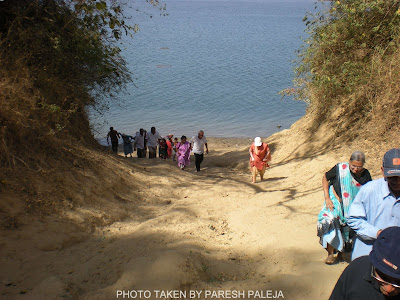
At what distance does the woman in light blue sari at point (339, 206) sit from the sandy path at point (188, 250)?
0.93ft

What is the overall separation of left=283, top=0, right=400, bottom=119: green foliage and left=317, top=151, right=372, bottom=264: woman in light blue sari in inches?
255

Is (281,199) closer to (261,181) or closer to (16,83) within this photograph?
(261,181)

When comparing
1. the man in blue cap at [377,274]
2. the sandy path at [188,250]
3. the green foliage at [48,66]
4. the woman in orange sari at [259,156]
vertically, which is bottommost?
the sandy path at [188,250]

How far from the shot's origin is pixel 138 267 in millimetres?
4273

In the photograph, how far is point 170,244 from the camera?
5.40 meters

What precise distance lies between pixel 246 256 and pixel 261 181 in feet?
18.8

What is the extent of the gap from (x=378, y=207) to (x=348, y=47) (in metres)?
9.27

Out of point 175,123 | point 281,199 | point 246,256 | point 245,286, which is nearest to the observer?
point 245,286

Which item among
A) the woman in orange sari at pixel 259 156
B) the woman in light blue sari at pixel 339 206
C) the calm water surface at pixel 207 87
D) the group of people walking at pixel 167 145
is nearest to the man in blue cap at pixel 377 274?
the woman in light blue sari at pixel 339 206

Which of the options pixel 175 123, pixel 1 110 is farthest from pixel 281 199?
pixel 175 123

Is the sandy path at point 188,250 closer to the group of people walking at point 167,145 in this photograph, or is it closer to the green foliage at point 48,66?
the green foliage at point 48,66

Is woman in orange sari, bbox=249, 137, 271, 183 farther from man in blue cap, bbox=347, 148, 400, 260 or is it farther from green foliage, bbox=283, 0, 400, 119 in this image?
man in blue cap, bbox=347, 148, 400, 260

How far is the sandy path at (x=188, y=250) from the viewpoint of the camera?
13.4 feet

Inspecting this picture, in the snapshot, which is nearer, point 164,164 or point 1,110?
point 1,110
